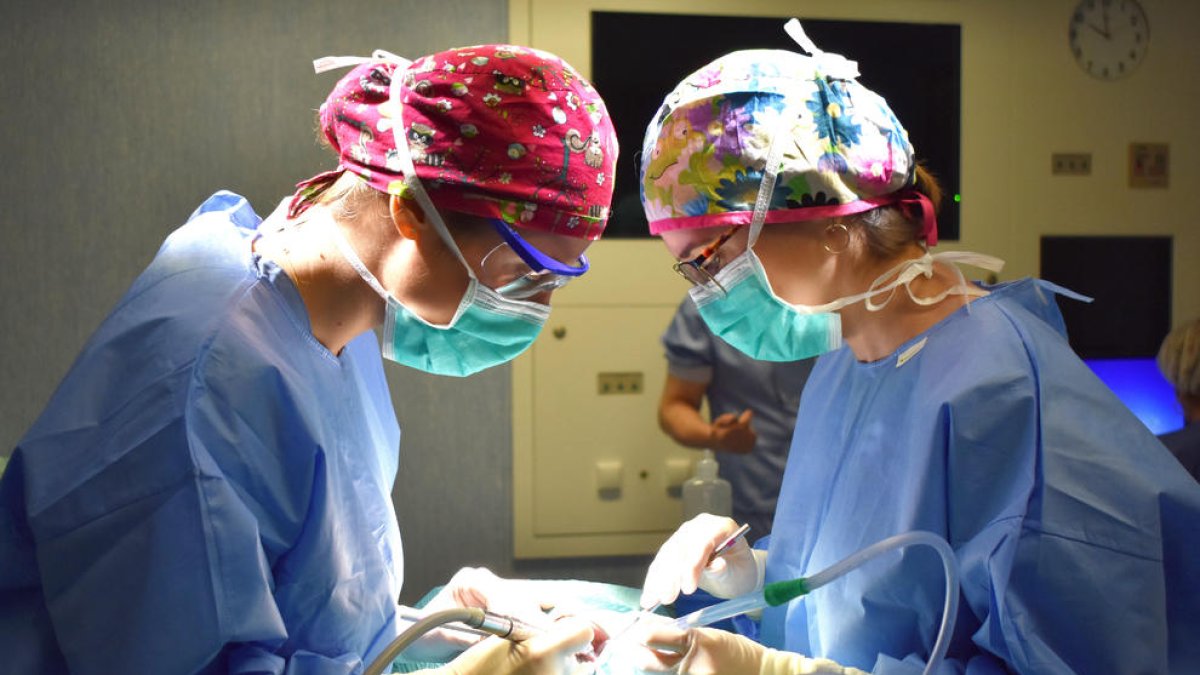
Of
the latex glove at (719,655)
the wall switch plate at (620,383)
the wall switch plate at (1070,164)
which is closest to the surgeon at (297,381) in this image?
the latex glove at (719,655)

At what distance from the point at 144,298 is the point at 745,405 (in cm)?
179

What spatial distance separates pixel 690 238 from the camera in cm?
149

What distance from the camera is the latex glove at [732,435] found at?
8.66 ft

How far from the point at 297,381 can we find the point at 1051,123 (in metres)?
2.72

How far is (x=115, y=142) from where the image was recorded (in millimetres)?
2703

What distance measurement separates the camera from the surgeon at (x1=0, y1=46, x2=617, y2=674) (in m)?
1.08

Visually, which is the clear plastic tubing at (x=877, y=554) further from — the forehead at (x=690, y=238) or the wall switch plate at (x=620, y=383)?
the wall switch plate at (x=620, y=383)

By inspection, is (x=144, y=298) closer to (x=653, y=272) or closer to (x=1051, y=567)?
(x=1051, y=567)

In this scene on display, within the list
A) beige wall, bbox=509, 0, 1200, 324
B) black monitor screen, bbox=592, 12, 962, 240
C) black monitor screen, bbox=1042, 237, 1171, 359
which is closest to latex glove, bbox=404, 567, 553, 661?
black monitor screen, bbox=592, 12, 962, 240

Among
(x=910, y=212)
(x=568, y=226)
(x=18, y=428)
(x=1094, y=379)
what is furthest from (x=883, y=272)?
(x=18, y=428)

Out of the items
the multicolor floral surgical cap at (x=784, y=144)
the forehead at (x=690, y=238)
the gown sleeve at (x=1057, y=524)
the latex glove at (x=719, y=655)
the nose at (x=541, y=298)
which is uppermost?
the multicolor floral surgical cap at (x=784, y=144)

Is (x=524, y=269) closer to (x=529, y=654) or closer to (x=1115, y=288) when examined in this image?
(x=529, y=654)

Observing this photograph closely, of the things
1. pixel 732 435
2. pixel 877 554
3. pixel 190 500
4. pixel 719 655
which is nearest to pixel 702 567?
pixel 719 655

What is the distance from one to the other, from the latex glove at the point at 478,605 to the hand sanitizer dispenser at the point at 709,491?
0.99m
